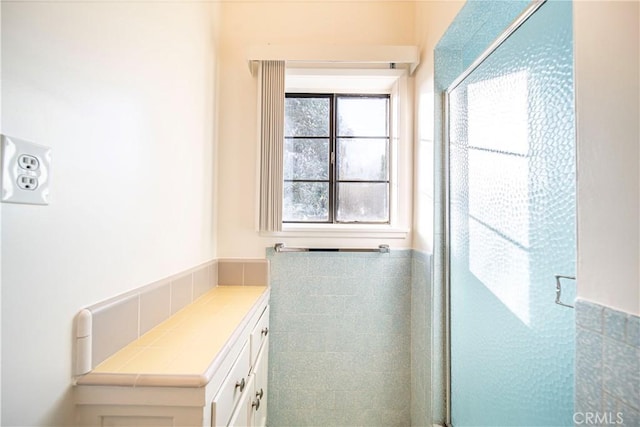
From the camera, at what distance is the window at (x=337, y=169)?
196cm

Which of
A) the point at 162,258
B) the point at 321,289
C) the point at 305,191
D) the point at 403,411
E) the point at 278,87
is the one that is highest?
the point at 278,87

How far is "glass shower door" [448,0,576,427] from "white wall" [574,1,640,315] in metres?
0.23

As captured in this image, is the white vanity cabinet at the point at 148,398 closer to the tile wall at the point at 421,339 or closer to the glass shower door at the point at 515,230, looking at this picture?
the glass shower door at the point at 515,230

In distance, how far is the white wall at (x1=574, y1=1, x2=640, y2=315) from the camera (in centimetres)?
58

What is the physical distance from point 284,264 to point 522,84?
1.45m

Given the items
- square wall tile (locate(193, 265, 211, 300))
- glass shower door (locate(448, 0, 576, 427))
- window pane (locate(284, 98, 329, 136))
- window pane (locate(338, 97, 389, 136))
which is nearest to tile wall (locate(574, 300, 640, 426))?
glass shower door (locate(448, 0, 576, 427))

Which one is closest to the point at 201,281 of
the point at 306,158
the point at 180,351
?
the point at 180,351

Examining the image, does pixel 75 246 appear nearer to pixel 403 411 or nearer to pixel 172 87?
pixel 172 87

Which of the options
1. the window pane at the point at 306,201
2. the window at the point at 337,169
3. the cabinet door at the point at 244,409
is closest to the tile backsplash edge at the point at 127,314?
the cabinet door at the point at 244,409

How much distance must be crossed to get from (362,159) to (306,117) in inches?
18.4

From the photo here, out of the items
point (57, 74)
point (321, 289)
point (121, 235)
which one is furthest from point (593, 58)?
point (321, 289)

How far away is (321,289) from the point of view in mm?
1842

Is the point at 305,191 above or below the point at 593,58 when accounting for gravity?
below

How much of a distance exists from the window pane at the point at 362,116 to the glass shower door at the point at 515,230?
1.68 ft
